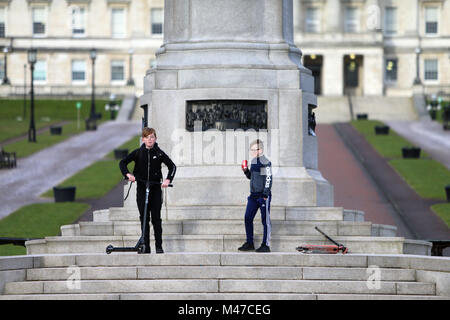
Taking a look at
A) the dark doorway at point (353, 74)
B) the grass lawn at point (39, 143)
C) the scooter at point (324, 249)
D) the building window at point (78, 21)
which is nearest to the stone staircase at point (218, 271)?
the scooter at point (324, 249)

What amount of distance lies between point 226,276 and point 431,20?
90434 mm

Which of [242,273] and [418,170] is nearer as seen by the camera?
[242,273]

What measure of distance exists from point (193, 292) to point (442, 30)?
3583 inches

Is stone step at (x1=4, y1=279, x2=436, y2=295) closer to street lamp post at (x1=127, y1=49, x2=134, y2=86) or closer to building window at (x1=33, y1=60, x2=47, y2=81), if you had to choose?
street lamp post at (x1=127, y1=49, x2=134, y2=86)

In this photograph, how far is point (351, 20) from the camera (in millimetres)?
102500

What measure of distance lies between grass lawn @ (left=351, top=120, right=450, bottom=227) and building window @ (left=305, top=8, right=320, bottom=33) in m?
46.1

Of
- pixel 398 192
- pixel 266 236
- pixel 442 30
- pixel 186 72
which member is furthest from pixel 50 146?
pixel 442 30

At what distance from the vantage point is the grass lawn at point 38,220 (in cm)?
2835

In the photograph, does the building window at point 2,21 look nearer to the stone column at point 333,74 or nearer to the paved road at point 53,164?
the stone column at point 333,74

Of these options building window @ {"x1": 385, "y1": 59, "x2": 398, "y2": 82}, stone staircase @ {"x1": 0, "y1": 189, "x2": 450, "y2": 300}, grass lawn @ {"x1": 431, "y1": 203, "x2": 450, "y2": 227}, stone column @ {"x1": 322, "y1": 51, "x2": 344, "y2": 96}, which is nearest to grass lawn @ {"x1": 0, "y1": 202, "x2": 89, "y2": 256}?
stone staircase @ {"x1": 0, "y1": 189, "x2": 450, "y2": 300}

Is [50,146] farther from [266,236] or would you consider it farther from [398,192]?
[266,236]

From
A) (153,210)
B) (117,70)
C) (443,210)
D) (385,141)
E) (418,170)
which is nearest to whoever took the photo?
(153,210)

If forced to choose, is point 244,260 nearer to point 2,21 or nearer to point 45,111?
point 45,111

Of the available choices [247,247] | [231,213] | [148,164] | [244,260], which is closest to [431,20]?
[231,213]
